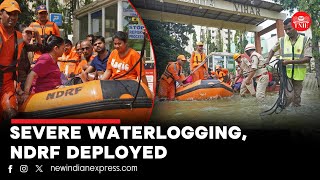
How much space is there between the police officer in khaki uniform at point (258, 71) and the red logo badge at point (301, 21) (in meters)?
0.39

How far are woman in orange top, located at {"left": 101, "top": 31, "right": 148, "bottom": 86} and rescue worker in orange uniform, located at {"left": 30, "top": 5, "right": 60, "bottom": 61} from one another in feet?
1.60

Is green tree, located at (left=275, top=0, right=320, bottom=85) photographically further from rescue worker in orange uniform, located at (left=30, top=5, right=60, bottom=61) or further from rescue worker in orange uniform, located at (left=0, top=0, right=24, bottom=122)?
rescue worker in orange uniform, located at (left=0, top=0, right=24, bottom=122)

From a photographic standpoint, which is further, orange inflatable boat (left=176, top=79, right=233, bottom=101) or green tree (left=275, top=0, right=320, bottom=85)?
orange inflatable boat (left=176, top=79, right=233, bottom=101)

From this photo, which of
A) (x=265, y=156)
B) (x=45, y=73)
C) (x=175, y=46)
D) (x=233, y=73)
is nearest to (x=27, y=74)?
(x=45, y=73)

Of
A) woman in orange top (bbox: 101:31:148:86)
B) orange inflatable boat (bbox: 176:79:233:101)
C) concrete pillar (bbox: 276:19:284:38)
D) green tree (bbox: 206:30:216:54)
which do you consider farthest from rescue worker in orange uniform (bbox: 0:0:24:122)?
concrete pillar (bbox: 276:19:284:38)

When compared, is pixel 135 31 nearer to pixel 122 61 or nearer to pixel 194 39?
pixel 122 61

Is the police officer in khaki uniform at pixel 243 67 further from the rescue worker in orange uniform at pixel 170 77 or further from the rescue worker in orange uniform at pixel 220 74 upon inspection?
the rescue worker in orange uniform at pixel 170 77

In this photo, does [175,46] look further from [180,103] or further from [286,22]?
[286,22]

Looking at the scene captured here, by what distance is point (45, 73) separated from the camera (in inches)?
129

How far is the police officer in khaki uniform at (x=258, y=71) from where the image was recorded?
11.8 ft

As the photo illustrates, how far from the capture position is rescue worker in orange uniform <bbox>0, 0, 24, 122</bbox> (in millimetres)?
3131

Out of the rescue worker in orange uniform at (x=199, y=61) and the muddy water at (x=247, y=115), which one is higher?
the rescue worker in orange uniform at (x=199, y=61)

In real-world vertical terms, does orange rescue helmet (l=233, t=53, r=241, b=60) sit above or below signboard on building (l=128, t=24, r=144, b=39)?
below

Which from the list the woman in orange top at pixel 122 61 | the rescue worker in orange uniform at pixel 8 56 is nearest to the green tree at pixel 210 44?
the woman in orange top at pixel 122 61
